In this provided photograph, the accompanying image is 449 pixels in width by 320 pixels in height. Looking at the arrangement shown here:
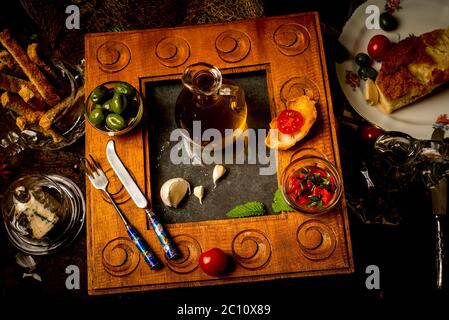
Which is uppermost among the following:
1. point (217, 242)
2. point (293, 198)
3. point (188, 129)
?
point (188, 129)

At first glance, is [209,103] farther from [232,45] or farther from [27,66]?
[27,66]

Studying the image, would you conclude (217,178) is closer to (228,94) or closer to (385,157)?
(228,94)

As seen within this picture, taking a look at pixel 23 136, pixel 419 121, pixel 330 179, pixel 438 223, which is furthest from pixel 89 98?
pixel 438 223

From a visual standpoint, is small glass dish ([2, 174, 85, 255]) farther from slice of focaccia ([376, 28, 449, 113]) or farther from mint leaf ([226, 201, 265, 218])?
slice of focaccia ([376, 28, 449, 113])

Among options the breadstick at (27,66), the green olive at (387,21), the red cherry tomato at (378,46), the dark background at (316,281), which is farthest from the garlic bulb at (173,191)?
the green olive at (387,21)

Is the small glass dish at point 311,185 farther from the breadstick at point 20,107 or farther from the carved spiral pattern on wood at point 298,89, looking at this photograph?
the breadstick at point 20,107

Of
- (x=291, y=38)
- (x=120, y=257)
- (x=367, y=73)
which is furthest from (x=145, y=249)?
(x=367, y=73)

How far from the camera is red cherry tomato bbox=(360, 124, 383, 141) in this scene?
1.86m

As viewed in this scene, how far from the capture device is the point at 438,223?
1882mm

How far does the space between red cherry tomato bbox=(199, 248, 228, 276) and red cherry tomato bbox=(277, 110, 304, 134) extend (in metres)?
0.52

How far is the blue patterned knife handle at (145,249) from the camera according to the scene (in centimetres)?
153

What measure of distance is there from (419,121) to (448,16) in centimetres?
51

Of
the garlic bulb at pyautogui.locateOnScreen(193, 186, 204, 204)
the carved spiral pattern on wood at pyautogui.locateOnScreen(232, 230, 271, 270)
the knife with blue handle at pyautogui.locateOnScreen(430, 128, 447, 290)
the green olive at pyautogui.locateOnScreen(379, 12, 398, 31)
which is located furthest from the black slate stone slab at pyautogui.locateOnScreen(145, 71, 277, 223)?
the knife with blue handle at pyautogui.locateOnScreen(430, 128, 447, 290)

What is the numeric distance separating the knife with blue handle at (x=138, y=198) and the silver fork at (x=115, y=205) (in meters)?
0.05
